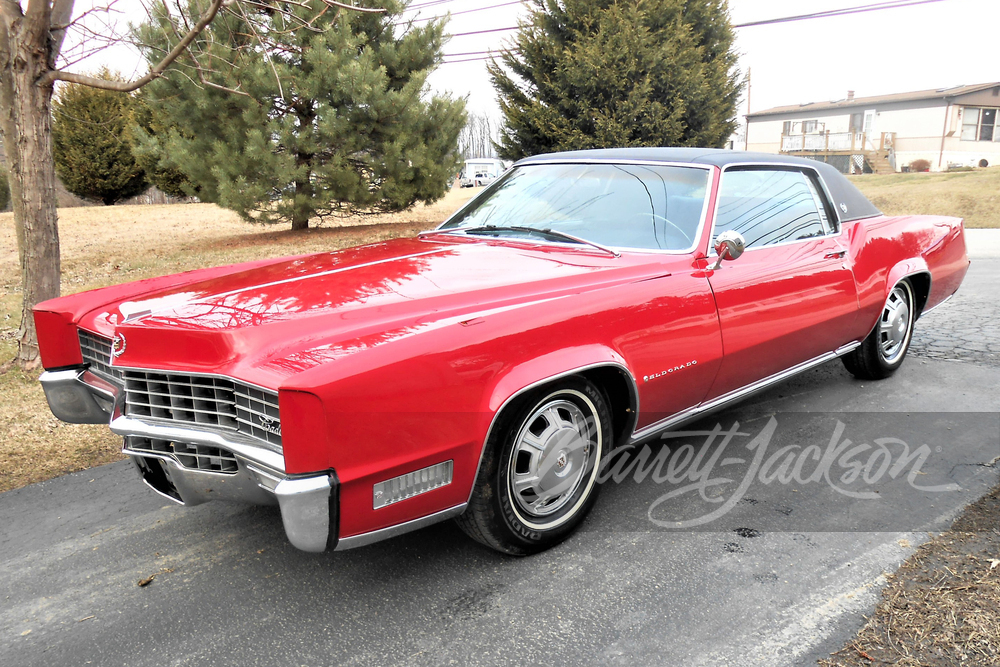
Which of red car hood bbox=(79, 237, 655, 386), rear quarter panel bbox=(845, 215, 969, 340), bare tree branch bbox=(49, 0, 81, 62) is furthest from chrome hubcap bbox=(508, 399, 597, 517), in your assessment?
bare tree branch bbox=(49, 0, 81, 62)

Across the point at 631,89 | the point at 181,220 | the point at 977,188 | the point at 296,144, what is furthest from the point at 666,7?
the point at 181,220

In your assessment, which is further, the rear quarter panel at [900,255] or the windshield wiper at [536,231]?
the rear quarter panel at [900,255]

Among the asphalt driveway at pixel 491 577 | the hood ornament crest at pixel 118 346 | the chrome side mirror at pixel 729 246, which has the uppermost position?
the chrome side mirror at pixel 729 246

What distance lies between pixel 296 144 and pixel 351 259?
10334 mm

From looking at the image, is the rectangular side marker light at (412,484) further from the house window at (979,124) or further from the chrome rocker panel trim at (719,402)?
the house window at (979,124)

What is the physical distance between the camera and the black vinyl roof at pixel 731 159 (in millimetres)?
3729

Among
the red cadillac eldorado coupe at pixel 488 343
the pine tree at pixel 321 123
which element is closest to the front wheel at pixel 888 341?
the red cadillac eldorado coupe at pixel 488 343

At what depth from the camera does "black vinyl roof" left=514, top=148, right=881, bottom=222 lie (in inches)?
147

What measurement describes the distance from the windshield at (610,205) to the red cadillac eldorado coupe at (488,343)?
1 cm

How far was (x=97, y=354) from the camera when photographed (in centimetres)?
304

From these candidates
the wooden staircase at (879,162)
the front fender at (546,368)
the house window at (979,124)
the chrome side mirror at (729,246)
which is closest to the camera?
the front fender at (546,368)

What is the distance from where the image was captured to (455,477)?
2334mm

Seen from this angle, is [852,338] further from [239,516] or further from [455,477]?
[239,516]

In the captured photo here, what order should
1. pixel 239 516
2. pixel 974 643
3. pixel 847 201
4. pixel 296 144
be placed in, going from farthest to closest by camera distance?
1. pixel 296 144
2. pixel 847 201
3. pixel 239 516
4. pixel 974 643
